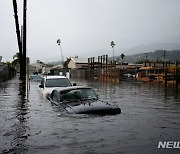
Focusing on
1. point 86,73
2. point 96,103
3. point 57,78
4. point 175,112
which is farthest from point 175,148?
point 86,73

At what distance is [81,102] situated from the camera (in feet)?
34.7

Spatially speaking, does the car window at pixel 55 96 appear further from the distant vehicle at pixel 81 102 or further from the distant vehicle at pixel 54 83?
the distant vehicle at pixel 54 83

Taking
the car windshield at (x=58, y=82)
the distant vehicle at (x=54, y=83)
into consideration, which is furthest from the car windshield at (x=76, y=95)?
the car windshield at (x=58, y=82)

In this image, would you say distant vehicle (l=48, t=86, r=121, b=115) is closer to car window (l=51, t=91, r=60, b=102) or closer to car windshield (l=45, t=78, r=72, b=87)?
car window (l=51, t=91, r=60, b=102)

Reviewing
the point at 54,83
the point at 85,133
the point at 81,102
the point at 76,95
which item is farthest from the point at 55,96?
the point at 54,83

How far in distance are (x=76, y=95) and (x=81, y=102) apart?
80 cm

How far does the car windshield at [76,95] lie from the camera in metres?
11.3

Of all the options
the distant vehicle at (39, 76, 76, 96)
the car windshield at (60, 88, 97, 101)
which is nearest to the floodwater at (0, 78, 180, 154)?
the car windshield at (60, 88, 97, 101)

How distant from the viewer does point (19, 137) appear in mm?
7504

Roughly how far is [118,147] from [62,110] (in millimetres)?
4469

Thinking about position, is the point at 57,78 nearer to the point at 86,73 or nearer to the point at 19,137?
the point at 19,137

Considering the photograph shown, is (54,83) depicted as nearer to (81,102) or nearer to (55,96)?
(55,96)

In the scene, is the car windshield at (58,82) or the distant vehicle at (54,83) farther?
the car windshield at (58,82)

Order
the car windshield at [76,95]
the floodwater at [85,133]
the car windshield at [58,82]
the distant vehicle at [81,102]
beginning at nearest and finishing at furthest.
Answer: the floodwater at [85,133]
the distant vehicle at [81,102]
the car windshield at [76,95]
the car windshield at [58,82]
